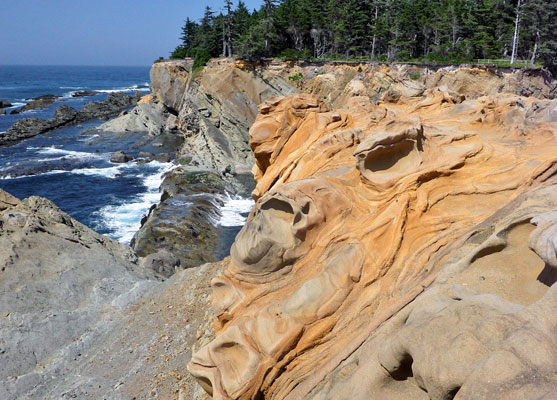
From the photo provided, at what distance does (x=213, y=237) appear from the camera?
28812mm

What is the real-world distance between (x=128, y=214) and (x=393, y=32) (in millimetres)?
48980

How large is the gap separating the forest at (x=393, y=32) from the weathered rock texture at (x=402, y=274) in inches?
1901

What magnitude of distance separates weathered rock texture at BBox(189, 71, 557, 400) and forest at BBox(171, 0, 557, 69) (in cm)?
4828

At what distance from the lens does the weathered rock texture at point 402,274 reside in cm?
458

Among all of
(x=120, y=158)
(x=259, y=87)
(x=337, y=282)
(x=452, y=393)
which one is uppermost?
(x=259, y=87)

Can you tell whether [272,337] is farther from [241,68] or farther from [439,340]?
[241,68]

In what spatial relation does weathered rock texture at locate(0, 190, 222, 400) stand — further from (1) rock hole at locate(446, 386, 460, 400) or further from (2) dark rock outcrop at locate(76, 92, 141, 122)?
(2) dark rock outcrop at locate(76, 92, 141, 122)

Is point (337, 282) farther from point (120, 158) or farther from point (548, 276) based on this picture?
point (120, 158)

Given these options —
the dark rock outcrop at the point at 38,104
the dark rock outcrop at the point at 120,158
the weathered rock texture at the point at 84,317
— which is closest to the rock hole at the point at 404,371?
the weathered rock texture at the point at 84,317

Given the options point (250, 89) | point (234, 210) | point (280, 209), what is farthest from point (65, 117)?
point (280, 209)

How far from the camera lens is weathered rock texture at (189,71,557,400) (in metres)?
4.58

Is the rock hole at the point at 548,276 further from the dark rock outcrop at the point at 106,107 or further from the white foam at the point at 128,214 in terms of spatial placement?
the dark rock outcrop at the point at 106,107

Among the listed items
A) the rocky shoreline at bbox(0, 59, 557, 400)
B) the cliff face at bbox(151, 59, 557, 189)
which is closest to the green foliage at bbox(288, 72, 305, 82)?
the cliff face at bbox(151, 59, 557, 189)

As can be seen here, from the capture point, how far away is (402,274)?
8.22 meters
